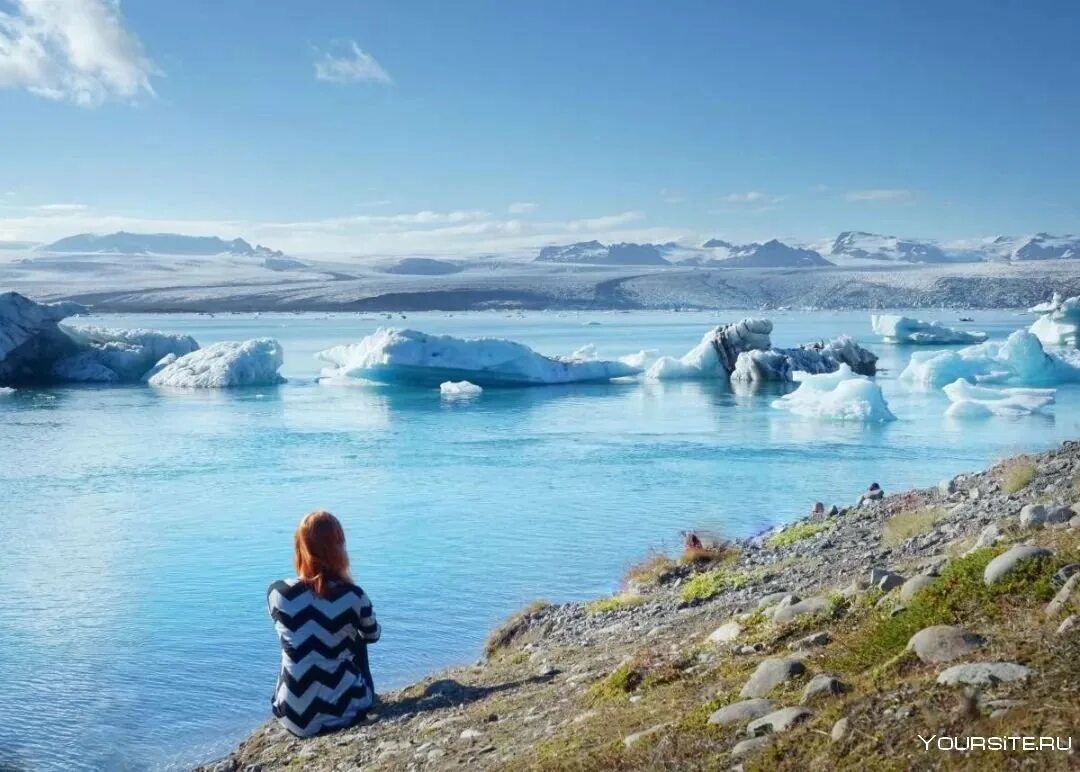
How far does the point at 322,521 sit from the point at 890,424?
16554 mm

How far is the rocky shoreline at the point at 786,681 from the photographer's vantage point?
2.99m

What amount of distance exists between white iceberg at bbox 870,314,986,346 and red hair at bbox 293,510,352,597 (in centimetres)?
4047

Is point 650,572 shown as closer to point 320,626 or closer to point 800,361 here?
point 320,626

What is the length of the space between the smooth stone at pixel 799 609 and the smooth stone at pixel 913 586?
42cm

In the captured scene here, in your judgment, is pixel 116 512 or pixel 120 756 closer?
pixel 120 756

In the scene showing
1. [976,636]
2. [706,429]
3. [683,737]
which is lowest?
[706,429]

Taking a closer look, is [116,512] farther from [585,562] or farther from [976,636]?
[976,636]

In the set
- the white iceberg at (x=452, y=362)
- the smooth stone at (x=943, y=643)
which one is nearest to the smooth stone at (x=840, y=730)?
the smooth stone at (x=943, y=643)

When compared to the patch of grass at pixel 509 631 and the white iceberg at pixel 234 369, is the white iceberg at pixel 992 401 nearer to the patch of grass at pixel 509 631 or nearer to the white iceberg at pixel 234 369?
the patch of grass at pixel 509 631

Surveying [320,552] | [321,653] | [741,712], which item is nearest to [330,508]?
[321,653]

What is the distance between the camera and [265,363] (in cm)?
2934

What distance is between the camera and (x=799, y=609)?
4805 mm

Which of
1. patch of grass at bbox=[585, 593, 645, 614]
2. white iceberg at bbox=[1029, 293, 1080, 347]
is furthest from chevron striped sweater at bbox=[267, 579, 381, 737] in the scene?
white iceberg at bbox=[1029, 293, 1080, 347]

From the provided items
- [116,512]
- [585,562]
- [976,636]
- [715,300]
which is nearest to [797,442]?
[585,562]
